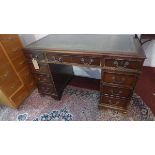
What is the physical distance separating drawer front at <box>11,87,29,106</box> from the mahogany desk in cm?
35

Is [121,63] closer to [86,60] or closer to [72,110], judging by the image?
[86,60]

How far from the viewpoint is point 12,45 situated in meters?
1.67

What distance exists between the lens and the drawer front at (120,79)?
1.24 metres

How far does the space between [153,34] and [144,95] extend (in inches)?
31.2

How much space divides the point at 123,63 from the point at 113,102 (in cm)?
56

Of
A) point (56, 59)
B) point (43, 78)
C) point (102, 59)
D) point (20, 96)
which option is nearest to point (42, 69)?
point (43, 78)

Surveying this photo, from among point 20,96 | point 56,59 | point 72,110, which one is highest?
point 56,59

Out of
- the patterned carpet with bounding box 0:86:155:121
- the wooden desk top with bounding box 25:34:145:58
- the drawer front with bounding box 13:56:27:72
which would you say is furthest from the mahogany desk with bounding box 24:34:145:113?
the drawer front with bounding box 13:56:27:72

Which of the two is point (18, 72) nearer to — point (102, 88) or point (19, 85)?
point (19, 85)

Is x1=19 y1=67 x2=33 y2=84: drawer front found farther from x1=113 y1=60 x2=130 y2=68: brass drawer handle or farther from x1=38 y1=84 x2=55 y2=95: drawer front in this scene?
x1=113 y1=60 x2=130 y2=68: brass drawer handle

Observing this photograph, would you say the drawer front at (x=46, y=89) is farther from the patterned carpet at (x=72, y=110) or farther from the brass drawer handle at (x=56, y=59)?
the brass drawer handle at (x=56, y=59)

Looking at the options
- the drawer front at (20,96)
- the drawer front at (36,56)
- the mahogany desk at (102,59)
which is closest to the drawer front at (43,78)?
the mahogany desk at (102,59)

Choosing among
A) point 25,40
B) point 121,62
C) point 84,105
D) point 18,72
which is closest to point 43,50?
point 18,72

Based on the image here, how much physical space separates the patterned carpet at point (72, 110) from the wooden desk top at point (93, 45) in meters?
0.80
